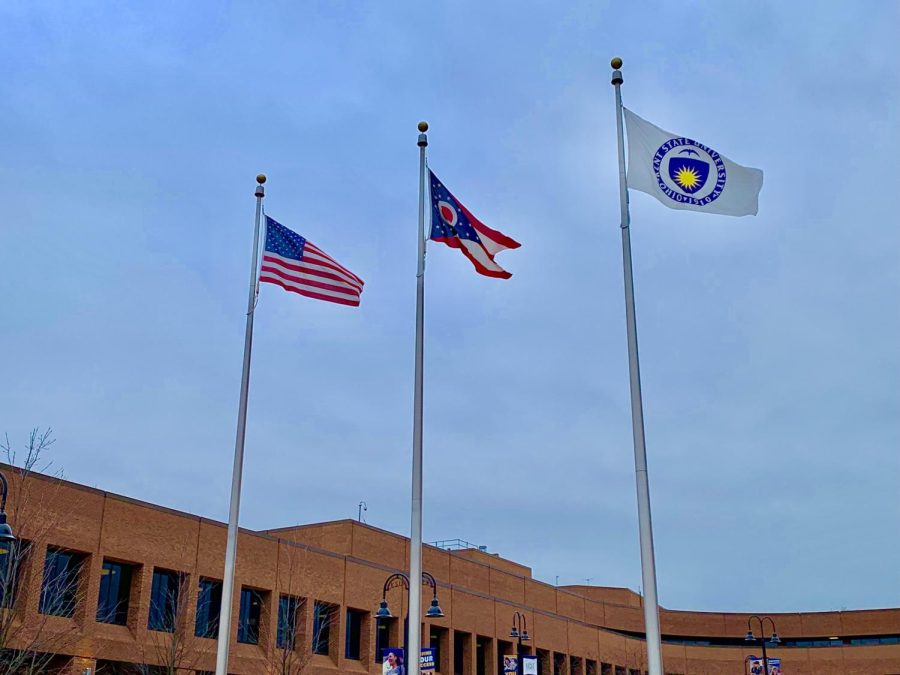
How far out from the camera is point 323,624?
44.1 m

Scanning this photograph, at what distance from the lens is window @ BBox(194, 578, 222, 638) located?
4022 cm

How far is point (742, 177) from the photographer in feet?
62.7

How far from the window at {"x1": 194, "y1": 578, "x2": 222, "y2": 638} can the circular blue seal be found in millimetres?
27457

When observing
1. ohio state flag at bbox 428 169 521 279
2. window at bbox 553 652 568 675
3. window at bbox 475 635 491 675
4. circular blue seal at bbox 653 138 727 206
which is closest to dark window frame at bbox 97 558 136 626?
ohio state flag at bbox 428 169 521 279

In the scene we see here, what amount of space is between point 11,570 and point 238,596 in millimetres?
12470

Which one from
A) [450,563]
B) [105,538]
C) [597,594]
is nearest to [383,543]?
[450,563]

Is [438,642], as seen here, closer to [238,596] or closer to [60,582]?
[238,596]

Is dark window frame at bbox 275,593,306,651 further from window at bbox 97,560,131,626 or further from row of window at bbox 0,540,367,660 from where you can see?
window at bbox 97,560,131,626

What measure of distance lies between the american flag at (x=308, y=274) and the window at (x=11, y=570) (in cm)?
1195

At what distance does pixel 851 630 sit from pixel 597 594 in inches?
867

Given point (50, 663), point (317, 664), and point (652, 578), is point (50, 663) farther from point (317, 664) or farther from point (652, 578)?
point (652, 578)

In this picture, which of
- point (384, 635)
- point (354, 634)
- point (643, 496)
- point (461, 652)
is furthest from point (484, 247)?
point (461, 652)

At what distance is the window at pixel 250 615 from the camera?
42.2 meters

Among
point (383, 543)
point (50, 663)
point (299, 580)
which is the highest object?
point (383, 543)
